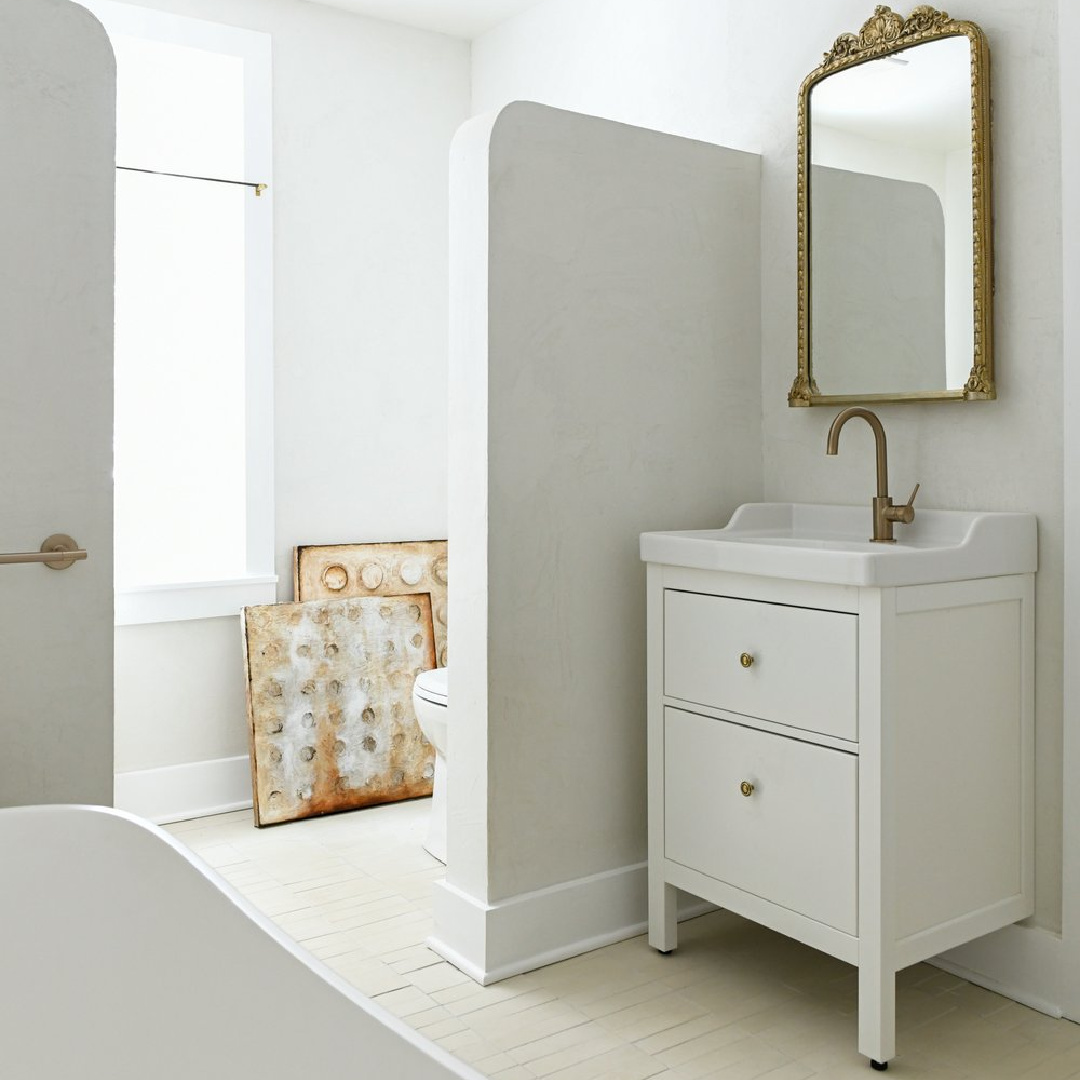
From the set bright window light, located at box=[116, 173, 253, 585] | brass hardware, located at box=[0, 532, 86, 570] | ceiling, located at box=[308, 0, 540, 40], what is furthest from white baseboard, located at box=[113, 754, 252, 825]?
ceiling, located at box=[308, 0, 540, 40]

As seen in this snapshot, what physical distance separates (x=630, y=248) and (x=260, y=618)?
64.4 inches

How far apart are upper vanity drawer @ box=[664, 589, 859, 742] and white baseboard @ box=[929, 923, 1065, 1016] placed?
658mm

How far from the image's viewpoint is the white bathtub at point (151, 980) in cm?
103

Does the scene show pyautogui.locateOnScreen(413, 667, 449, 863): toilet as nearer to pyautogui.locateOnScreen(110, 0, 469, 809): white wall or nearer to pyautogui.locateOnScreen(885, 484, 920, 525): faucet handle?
pyautogui.locateOnScreen(110, 0, 469, 809): white wall

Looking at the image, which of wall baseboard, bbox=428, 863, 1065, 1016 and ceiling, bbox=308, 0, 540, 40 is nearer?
wall baseboard, bbox=428, 863, 1065, 1016

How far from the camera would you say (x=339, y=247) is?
3.58 m

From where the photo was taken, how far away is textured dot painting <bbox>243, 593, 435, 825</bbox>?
3316mm

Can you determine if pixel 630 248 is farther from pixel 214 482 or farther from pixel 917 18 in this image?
pixel 214 482

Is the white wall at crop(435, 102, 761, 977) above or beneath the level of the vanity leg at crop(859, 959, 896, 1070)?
above

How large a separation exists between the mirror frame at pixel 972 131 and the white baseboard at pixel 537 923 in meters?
1.23

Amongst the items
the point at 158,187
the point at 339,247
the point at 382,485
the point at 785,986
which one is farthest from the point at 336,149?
the point at 785,986

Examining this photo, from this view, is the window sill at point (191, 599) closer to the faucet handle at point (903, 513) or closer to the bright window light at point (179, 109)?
the bright window light at point (179, 109)

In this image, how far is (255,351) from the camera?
3.43 meters

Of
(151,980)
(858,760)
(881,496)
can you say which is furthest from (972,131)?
(151,980)
